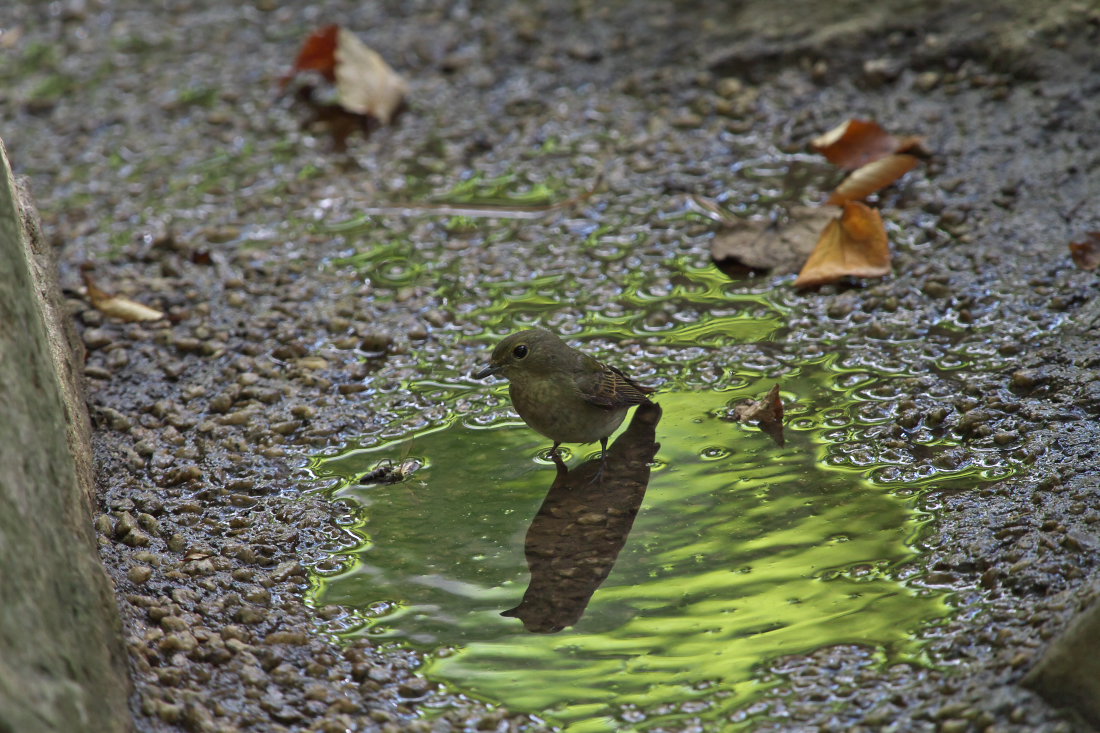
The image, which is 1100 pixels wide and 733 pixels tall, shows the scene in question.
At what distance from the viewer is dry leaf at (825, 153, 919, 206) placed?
6.35 metres

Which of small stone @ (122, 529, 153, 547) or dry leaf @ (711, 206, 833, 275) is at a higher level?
dry leaf @ (711, 206, 833, 275)

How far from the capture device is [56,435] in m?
3.47

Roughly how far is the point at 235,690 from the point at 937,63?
5.89 metres

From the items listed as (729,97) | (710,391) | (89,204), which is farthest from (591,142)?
(89,204)

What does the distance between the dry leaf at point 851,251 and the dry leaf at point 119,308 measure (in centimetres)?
333

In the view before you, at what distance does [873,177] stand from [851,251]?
0.81 metres

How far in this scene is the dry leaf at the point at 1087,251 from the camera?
215 inches

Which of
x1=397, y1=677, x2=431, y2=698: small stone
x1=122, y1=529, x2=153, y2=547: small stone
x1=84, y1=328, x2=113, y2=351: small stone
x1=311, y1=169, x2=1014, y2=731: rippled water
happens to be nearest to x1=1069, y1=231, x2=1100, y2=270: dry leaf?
x1=311, y1=169, x2=1014, y2=731: rippled water

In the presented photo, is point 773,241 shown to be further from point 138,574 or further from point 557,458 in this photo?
point 138,574

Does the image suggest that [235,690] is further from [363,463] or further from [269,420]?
[269,420]

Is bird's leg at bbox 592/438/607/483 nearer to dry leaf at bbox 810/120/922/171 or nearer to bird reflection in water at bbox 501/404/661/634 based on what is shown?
bird reflection in water at bbox 501/404/661/634

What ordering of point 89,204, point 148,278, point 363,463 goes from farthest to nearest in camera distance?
point 89,204, point 148,278, point 363,463

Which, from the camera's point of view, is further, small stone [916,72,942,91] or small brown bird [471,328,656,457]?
small stone [916,72,942,91]

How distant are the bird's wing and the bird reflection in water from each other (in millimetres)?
180
